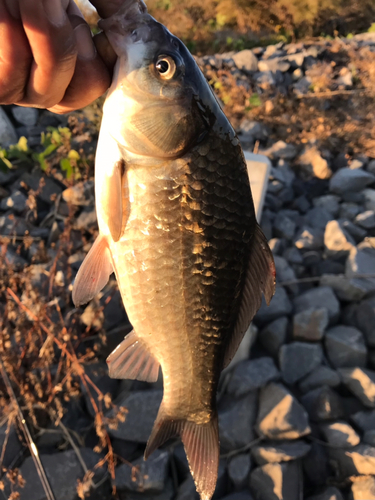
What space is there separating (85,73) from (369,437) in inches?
122

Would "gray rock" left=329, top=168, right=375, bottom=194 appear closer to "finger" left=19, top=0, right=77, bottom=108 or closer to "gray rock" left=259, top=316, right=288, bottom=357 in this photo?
"gray rock" left=259, top=316, right=288, bottom=357

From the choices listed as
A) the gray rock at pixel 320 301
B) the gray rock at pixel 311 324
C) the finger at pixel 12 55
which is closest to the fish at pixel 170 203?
the finger at pixel 12 55

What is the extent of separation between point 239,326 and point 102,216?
0.75 metres

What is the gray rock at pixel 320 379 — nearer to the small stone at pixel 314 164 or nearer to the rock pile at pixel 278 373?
the rock pile at pixel 278 373

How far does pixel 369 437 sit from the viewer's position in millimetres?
3029

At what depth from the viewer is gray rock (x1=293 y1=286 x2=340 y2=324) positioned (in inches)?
151

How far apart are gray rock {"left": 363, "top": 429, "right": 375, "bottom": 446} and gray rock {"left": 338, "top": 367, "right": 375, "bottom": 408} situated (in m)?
0.24

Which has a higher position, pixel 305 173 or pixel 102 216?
pixel 102 216

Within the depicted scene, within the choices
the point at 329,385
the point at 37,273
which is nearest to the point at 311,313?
the point at 329,385

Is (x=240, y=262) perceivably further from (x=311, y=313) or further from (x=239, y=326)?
(x=311, y=313)

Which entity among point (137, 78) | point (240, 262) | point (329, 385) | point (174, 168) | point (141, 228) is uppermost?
point (137, 78)

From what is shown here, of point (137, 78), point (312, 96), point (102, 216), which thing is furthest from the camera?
point (312, 96)

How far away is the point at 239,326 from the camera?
1761 millimetres

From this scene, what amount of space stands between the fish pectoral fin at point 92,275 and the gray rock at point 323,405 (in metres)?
2.34
